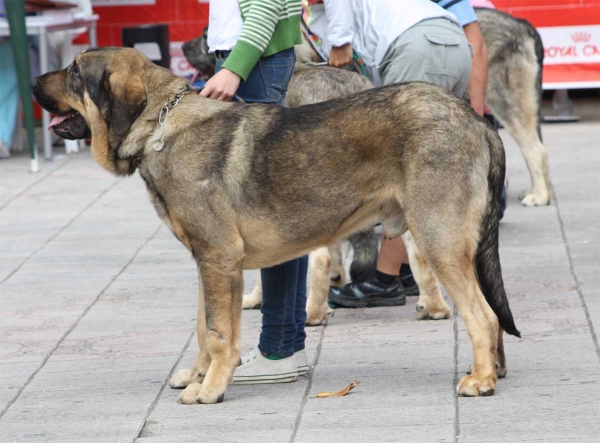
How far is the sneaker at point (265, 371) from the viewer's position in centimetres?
480

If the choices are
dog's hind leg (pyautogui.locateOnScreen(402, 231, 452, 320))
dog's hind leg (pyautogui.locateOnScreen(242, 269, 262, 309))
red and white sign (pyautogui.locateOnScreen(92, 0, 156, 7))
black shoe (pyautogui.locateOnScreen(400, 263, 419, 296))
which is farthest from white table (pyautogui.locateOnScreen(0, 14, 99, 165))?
dog's hind leg (pyautogui.locateOnScreen(402, 231, 452, 320))

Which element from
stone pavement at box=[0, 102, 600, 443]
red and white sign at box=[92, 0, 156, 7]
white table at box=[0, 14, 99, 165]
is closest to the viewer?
stone pavement at box=[0, 102, 600, 443]

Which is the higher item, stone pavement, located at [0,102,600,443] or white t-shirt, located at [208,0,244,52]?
white t-shirt, located at [208,0,244,52]

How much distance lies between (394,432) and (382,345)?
4.30 ft

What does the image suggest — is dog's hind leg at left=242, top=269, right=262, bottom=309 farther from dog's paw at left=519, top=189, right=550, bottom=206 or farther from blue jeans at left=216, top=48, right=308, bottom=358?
dog's paw at left=519, top=189, right=550, bottom=206

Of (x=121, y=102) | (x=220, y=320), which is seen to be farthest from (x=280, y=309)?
(x=121, y=102)

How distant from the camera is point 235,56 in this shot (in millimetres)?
4562

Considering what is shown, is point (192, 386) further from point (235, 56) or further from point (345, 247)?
point (345, 247)

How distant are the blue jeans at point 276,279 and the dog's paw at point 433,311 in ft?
3.67

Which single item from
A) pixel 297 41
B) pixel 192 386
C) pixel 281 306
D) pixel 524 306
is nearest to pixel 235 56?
pixel 297 41

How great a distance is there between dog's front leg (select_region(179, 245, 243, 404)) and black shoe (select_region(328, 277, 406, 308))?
1.64 meters

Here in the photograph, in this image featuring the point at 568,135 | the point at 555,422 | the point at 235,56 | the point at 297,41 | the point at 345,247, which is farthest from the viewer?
the point at 568,135

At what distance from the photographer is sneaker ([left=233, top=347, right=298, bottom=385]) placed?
4801 mm

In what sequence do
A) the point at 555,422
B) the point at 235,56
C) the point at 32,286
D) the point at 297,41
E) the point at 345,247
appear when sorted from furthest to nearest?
the point at 345,247
the point at 32,286
the point at 297,41
the point at 235,56
the point at 555,422
